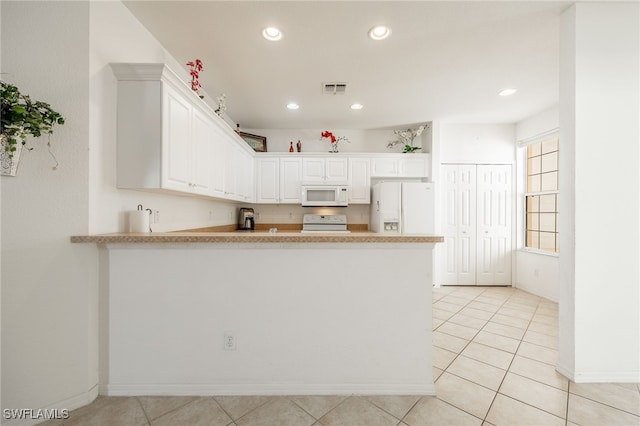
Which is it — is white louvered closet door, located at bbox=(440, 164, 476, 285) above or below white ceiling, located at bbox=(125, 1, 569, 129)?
below

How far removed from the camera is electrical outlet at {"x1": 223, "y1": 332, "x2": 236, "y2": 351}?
1.64 metres

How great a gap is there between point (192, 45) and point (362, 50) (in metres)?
1.50

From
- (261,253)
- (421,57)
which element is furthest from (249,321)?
(421,57)

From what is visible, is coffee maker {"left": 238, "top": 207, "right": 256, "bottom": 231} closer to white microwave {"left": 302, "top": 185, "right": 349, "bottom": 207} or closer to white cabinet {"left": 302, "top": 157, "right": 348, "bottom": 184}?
white microwave {"left": 302, "top": 185, "right": 349, "bottom": 207}

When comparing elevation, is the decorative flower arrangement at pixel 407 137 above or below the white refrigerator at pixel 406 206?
above

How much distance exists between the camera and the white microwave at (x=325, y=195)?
13.9ft

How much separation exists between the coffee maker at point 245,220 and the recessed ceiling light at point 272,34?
2832 mm

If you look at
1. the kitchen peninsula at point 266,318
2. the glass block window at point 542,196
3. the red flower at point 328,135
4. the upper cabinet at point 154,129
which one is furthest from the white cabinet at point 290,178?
the glass block window at point 542,196

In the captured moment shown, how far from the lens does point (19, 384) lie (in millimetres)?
1453

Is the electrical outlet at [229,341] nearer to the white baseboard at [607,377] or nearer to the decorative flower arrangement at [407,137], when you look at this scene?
the white baseboard at [607,377]

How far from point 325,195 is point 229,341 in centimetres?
295

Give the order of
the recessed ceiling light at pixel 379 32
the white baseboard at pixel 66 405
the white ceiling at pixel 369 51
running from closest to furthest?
1. the white baseboard at pixel 66 405
2. the white ceiling at pixel 369 51
3. the recessed ceiling light at pixel 379 32

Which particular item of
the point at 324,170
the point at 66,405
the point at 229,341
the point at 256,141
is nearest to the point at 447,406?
the point at 229,341

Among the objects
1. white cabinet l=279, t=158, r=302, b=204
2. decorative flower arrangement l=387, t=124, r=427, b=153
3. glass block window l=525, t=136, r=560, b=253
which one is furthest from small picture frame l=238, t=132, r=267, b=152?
glass block window l=525, t=136, r=560, b=253
